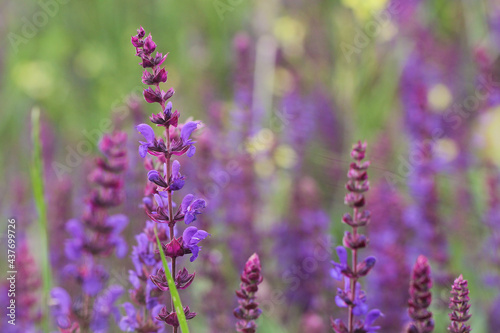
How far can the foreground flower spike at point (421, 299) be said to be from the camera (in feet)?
3.32

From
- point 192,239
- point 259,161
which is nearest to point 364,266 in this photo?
point 192,239

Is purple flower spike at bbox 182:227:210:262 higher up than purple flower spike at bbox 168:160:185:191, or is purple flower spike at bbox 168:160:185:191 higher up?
purple flower spike at bbox 168:160:185:191

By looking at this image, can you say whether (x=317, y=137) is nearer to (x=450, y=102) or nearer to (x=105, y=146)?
(x=450, y=102)

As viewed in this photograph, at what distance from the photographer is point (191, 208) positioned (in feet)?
3.00

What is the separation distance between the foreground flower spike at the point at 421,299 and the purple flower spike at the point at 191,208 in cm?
36

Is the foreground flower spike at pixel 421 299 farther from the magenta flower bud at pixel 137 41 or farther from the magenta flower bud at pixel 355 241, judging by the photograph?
the magenta flower bud at pixel 137 41

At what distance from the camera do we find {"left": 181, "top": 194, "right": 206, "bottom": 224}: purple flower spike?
35.1 inches

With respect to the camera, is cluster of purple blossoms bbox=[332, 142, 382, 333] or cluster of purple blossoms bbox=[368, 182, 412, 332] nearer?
cluster of purple blossoms bbox=[332, 142, 382, 333]

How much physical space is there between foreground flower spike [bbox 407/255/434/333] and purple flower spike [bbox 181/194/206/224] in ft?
1.19

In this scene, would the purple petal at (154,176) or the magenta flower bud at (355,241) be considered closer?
the purple petal at (154,176)

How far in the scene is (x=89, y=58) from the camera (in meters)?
4.27

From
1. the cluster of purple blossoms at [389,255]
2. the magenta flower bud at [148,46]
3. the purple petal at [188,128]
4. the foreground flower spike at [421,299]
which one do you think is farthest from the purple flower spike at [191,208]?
the cluster of purple blossoms at [389,255]

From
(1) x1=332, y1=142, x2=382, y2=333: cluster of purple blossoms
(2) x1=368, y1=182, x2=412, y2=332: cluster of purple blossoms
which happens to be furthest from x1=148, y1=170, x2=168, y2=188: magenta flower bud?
(2) x1=368, y1=182, x2=412, y2=332: cluster of purple blossoms

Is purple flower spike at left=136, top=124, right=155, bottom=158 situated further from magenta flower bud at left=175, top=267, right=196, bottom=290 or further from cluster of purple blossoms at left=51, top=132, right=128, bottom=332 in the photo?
cluster of purple blossoms at left=51, top=132, right=128, bottom=332
